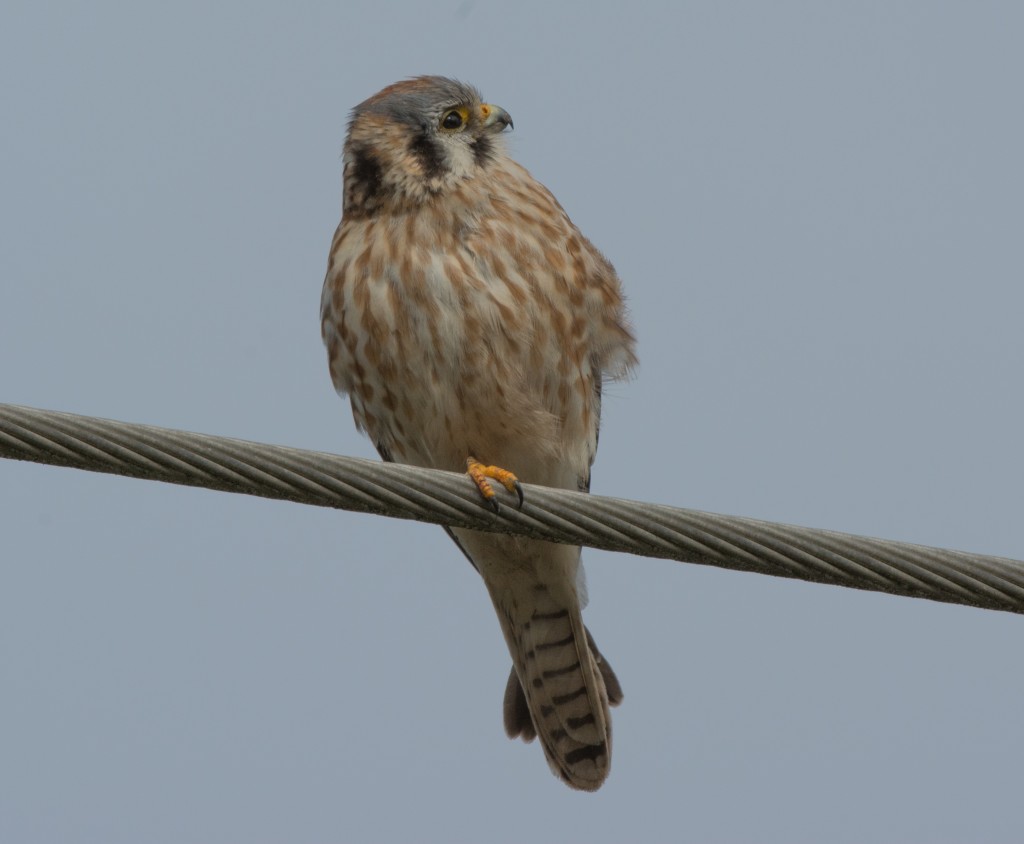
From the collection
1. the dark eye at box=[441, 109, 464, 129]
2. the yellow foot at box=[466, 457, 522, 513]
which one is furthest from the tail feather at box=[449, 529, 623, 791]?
the dark eye at box=[441, 109, 464, 129]

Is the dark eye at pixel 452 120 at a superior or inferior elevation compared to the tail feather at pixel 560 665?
superior

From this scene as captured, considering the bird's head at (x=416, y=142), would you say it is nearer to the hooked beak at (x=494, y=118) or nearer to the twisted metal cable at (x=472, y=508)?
the hooked beak at (x=494, y=118)

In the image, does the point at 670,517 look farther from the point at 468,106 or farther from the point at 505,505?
the point at 468,106

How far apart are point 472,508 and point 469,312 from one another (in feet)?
4.54

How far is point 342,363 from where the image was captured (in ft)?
16.9

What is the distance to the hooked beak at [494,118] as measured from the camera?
17.8 ft

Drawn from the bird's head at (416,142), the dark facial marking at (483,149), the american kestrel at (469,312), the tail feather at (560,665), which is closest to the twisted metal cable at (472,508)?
the american kestrel at (469,312)

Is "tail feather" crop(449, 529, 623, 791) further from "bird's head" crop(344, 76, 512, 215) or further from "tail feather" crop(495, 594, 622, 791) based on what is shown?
"bird's head" crop(344, 76, 512, 215)

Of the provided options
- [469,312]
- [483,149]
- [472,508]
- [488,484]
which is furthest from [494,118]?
[472,508]

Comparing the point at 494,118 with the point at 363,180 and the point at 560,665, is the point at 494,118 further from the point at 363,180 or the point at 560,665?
the point at 560,665

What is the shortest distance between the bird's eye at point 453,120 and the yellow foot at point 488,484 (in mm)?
1342

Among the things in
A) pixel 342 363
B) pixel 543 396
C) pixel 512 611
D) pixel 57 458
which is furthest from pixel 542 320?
pixel 57 458

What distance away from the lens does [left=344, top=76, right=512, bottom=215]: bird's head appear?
5152mm

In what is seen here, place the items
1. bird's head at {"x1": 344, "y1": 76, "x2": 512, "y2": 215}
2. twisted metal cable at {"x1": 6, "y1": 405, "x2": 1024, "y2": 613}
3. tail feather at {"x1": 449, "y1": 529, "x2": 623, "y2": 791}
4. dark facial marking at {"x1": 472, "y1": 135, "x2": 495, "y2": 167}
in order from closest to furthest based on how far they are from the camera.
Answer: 1. twisted metal cable at {"x1": 6, "y1": 405, "x2": 1024, "y2": 613}
2. bird's head at {"x1": 344, "y1": 76, "x2": 512, "y2": 215}
3. dark facial marking at {"x1": 472, "y1": 135, "x2": 495, "y2": 167}
4. tail feather at {"x1": 449, "y1": 529, "x2": 623, "y2": 791}
